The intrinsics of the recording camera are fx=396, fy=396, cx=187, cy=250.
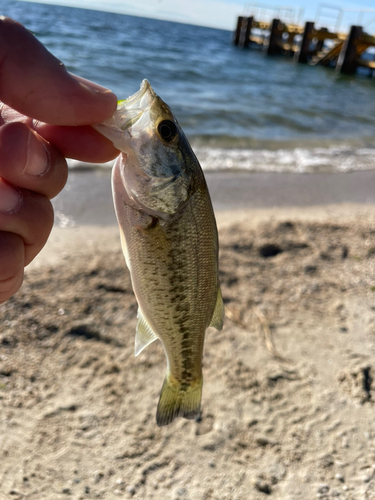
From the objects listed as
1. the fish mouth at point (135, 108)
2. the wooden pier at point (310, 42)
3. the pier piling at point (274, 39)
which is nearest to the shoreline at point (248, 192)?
the fish mouth at point (135, 108)

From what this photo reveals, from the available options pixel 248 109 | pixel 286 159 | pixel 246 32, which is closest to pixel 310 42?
pixel 246 32

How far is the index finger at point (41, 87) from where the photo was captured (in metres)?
1.63

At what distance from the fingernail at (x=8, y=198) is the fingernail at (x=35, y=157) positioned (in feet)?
0.41

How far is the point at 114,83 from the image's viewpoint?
648 inches

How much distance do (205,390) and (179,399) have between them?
1104 millimetres

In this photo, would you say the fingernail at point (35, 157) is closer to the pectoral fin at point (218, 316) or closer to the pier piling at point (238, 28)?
the pectoral fin at point (218, 316)

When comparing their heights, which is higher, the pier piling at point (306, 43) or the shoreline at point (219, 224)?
the pier piling at point (306, 43)

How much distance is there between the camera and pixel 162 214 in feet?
6.79

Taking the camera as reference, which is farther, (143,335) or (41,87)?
(143,335)

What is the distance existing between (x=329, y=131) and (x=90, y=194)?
10.6 meters

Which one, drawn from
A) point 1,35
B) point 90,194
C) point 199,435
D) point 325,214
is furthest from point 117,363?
point 325,214

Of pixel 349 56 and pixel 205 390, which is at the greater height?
pixel 349 56

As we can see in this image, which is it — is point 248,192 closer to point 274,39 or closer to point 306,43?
point 306,43

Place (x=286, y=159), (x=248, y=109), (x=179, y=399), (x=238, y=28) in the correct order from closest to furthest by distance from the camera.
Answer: (x=179, y=399) < (x=286, y=159) < (x=248, y=109) < (x=238, y=28)
